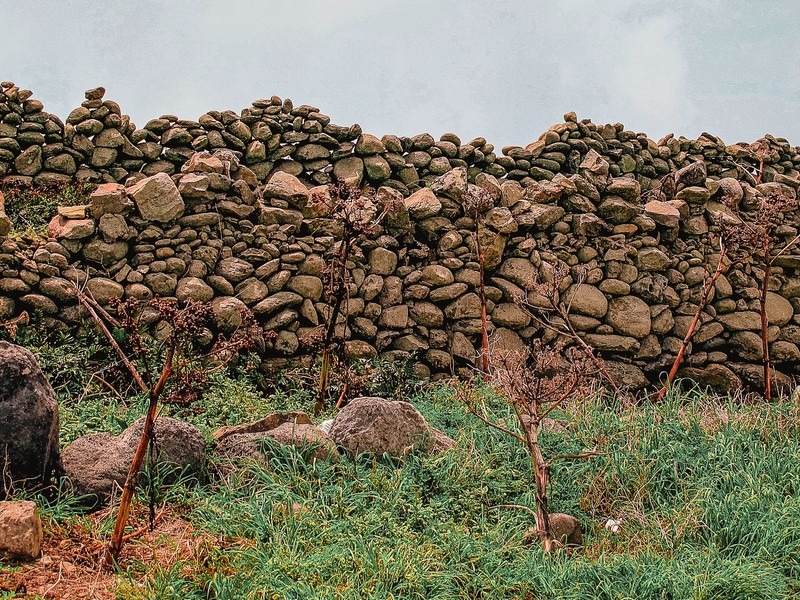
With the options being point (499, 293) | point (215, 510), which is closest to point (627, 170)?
point (499, 293)

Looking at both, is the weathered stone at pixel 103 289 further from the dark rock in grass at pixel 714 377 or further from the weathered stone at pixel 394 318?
the dark rock in grass at pixel 714 377

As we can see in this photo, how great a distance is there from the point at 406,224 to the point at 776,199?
437 cm

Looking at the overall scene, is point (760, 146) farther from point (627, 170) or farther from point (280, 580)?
point (280, 580)

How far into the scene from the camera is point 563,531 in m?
4.39

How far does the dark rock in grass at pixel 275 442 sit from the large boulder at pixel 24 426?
41.1 inches

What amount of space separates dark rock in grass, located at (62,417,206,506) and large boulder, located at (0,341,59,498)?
16 centimetres

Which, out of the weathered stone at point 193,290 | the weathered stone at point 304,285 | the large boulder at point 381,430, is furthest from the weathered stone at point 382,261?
the large boulder at point 381,430

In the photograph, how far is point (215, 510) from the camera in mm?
4141

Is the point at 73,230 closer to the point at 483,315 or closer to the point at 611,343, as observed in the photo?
the point at 483,315

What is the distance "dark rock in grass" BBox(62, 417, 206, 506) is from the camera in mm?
4324

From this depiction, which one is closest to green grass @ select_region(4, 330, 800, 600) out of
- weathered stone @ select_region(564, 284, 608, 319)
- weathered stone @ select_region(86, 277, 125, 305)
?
weathered stone @ select_region(86, 277, 125, 305)

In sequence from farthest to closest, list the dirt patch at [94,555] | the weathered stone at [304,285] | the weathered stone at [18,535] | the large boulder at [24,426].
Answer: the weathered stone at [304,285]
the large boulder at [24,426]
the weathered stone at [18,535]
the dirt patch at [94,555]

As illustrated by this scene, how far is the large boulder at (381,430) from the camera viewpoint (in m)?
4.93

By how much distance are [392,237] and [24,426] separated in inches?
176
